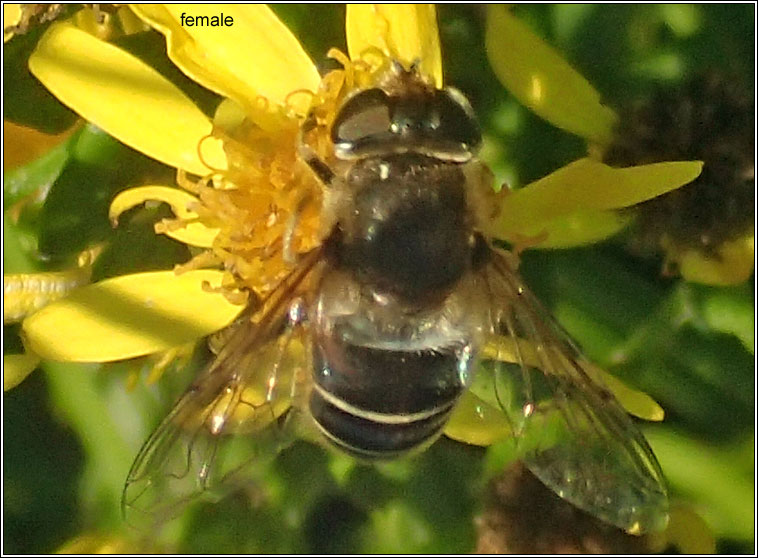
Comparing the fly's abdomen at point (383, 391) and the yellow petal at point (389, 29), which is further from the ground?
the yellow petal at point (389, 29)

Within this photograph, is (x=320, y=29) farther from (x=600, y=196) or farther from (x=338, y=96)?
(x=600, y=196)

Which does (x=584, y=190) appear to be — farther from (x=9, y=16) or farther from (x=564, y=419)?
(x=9, y=16)

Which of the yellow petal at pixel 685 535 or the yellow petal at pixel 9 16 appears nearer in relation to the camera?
the yellow petal at pixel 9 16

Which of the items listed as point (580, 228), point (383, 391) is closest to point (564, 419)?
point (383, 391)

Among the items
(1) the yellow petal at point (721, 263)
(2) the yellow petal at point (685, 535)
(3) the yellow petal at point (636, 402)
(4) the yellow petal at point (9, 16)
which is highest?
(4) the yellow petal at point (9, 16)

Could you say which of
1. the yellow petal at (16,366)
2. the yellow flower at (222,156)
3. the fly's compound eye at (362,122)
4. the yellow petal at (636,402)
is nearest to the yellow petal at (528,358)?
the yellow petal at (636,402)

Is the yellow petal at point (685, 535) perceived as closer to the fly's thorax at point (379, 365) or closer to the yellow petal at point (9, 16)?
the fly's thorax at point (379, 365)

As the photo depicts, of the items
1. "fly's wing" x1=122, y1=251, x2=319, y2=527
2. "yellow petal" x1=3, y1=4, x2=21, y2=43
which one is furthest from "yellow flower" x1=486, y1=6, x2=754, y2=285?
"yellow petal" x1=3, y1=4, x2=21, y2=43
